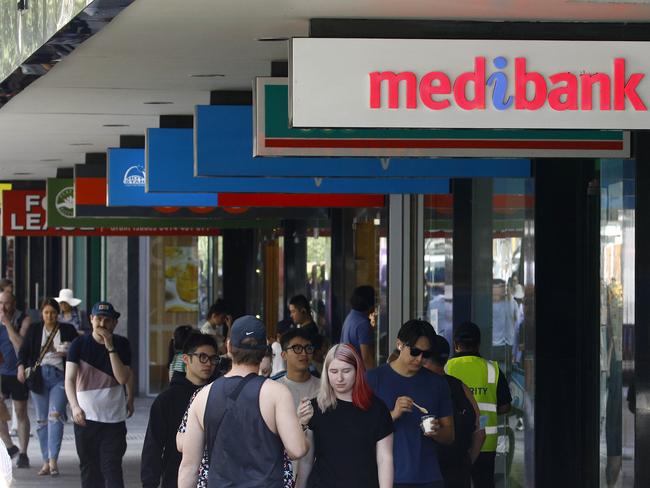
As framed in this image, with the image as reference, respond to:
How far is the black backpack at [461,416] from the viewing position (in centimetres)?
910

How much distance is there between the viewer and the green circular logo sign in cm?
1875

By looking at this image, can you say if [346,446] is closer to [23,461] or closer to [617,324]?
[617,324]

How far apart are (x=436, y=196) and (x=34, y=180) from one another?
10.2 meters

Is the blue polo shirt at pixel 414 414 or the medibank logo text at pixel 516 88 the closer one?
the medibank logo text at pixel 516 88

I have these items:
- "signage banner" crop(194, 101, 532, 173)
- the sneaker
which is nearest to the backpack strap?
"signage banner" crop(194, 101, 532, 173)

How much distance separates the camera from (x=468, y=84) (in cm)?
666

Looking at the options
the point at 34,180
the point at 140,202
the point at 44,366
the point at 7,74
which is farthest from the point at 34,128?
the point at 34,180

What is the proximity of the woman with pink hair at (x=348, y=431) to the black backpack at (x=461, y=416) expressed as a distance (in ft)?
5.85

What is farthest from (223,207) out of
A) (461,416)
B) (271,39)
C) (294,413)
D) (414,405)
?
(294,413)

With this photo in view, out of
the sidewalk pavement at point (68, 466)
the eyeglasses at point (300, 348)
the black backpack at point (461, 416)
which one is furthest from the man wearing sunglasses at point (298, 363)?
the sidewalk pavement at point (68, 466)

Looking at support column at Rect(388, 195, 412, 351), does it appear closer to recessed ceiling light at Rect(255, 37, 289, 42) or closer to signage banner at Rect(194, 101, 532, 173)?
signage banner at Rect(194, 101, 532, 173)

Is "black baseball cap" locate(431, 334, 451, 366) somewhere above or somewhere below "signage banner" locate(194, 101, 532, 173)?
below

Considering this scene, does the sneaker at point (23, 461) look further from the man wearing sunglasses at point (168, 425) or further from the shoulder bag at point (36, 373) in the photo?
the man wearing sunglasses at point (168, 425)

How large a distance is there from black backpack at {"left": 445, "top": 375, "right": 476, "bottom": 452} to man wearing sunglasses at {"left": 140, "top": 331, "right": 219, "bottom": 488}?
1.46m
